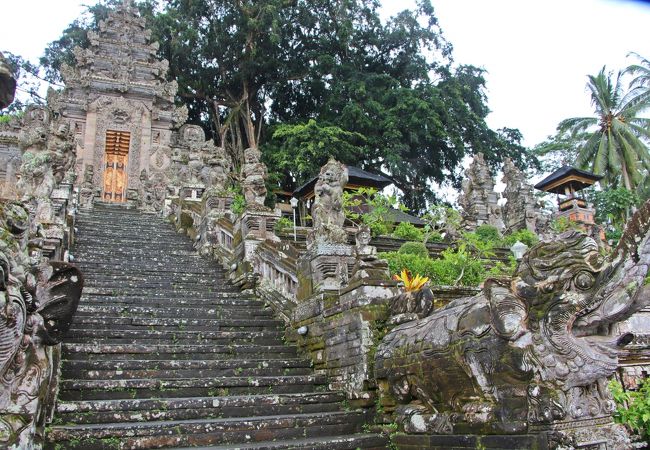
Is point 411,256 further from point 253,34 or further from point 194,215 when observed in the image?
point 253,34

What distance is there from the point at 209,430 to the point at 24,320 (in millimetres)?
2297

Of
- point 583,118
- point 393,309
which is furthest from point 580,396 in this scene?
point 583,118

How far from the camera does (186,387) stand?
6.47 m

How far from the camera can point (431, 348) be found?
5355 mm

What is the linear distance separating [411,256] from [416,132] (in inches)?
706

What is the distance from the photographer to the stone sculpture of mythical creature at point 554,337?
14.1 ft

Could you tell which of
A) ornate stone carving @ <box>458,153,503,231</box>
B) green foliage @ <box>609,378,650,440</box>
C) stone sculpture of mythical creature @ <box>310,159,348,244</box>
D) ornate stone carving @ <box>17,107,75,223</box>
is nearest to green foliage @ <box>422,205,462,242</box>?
ornate stone carving @ <box>458,153,503,231</box>

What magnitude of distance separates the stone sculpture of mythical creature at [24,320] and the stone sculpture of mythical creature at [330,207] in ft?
13.4

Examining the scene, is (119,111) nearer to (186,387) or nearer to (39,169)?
(39,169)

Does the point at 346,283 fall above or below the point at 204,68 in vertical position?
below

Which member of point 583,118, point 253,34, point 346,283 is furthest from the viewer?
point 583,118

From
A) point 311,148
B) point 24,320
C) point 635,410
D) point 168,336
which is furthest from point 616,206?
point 24,320

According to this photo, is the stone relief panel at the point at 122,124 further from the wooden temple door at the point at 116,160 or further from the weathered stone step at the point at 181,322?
the weathered stone step at the point at 181,322

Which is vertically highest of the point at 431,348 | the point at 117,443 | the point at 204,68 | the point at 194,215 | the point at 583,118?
the point at 204,68
